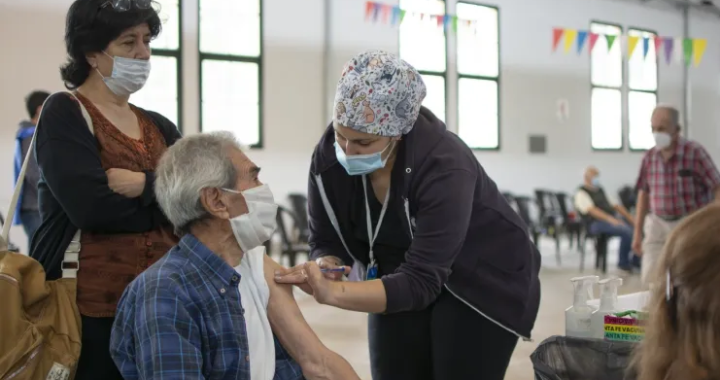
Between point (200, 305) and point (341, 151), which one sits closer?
point (200, 305)

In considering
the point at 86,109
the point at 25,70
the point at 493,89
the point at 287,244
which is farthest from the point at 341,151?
the point at 493,89

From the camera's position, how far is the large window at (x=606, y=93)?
408 inches

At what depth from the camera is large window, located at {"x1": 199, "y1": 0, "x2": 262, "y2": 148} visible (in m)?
7.19

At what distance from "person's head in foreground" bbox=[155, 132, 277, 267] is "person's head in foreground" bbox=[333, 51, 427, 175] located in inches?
9.1

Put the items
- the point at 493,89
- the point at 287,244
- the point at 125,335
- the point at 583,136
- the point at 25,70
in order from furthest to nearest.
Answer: the point at 583,136, the point at 493,89, the point at 25,70, the point at 287,244, the point at 125,335

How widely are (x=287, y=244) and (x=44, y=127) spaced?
4132 millimetres

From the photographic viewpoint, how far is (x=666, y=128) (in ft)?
12.6

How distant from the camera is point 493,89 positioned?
9.31 meters

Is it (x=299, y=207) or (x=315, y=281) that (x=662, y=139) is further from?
(x=299, y=207)

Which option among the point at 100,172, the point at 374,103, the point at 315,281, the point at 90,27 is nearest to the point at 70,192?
the point at 100,172

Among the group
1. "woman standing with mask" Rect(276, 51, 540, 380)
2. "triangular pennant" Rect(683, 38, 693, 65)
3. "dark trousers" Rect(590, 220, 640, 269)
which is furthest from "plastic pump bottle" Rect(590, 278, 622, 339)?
"triangular pennant" Rect(683, 38, 693, 65)

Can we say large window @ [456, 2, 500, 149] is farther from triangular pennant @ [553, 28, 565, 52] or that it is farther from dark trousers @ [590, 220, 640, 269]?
dark trousers @ [590, 220, 640, 269]

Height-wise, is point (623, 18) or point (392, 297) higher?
point (623, 18)

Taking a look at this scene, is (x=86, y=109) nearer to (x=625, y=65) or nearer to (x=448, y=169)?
(x=448, y=169)
